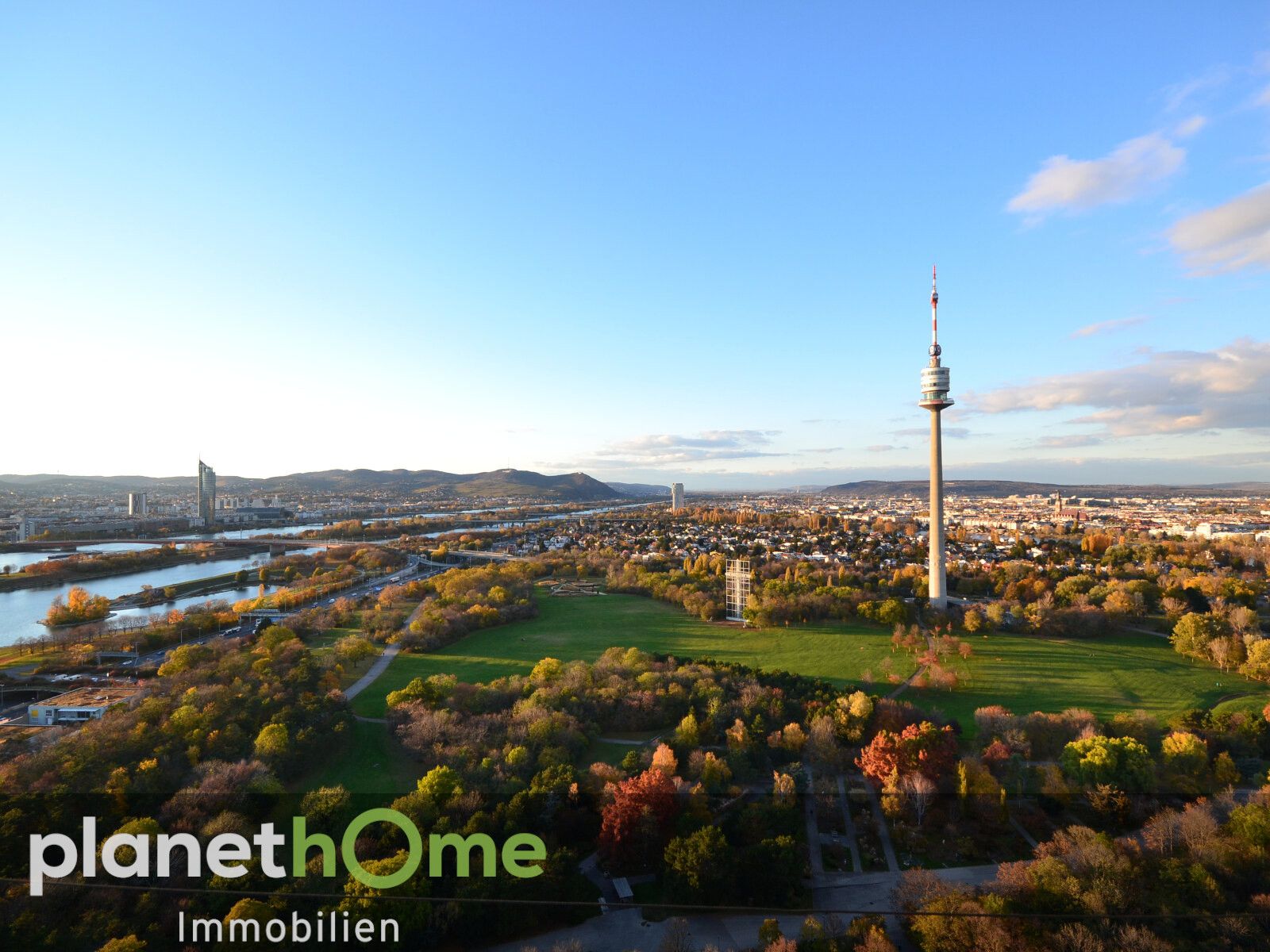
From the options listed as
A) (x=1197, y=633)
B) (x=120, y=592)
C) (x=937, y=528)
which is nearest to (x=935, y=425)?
(x=937, y=528)

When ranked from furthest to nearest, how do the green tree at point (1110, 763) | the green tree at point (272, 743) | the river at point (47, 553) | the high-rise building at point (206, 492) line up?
1. the high-rise building at point (206, 492)
2. the river at point (47, 553)
3. the green tree at point (272, 743)
4. the green tree at point (1110, 763)

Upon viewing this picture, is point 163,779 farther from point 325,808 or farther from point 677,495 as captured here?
point 677,495

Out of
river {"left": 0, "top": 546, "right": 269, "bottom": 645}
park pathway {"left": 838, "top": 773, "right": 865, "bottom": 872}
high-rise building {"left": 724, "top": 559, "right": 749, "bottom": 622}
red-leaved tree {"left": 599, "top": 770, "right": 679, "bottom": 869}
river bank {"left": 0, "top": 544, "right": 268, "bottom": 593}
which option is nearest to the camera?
red-leaved tree {"left": 599, "top": 770, "right": 679, "bottom": 869}

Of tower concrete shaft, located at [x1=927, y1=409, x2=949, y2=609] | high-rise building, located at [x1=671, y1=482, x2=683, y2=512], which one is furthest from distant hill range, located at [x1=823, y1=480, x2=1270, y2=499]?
tower concrete shaft, located at [x1=927, y1=409, x2=949, y2=609]

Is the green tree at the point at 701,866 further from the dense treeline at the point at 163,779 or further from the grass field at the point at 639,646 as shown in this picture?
the grass field at the point at 639,646

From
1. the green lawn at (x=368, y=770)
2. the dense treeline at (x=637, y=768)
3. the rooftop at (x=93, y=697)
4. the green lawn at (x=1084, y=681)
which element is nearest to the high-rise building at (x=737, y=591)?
the green lawn at (x=1084, y=681)

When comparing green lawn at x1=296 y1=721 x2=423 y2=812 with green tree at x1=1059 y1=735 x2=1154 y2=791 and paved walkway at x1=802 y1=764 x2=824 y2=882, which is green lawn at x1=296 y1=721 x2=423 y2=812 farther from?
green tree at x1=1059 y1=735 x2=1154 y2=791
